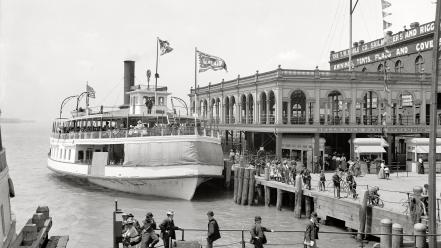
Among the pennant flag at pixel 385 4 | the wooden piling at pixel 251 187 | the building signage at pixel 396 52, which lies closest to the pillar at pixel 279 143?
the wooden piling at pixel 251 187

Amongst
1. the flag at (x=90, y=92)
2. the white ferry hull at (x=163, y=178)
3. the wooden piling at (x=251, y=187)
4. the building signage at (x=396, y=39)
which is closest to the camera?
the wooden piling at (x=251, y=187)

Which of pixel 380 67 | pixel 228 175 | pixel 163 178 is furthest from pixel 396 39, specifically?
pixel 163 178

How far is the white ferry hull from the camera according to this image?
31.1 metres

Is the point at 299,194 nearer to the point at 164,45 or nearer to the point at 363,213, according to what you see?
the point at 363,213

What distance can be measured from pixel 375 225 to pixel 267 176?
1073 centimetres

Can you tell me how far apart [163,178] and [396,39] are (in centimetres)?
3436

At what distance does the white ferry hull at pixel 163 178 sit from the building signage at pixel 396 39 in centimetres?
2876

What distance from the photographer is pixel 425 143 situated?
35.8 metres

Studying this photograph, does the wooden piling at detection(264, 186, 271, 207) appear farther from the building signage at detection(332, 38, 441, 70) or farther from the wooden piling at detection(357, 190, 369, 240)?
the building signage at detection(332, 38, 441, 70)

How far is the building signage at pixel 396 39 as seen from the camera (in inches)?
1899

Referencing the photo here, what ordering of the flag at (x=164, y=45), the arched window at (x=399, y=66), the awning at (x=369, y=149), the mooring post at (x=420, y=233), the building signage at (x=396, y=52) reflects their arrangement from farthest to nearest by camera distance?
1. the arched window at (x=399, y=66)
2. the building signage at (x=396, y=52)
3. the flag at (x=164, y=45)
4. the awning at (x=369, y=149)
5. the mooring post at (x=420, y=233)

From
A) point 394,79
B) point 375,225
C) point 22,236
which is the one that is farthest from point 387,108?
point 22,236

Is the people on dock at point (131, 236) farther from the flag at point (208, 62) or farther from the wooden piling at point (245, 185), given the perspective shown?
the flag at point (208, 62)

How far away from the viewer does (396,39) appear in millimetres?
53156
